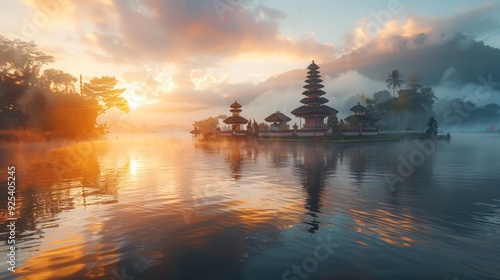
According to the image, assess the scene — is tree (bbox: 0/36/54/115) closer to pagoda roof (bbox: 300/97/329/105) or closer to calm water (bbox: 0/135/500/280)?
calm water (bbox: 0/135/500/280)

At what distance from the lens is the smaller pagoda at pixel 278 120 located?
6862 cm

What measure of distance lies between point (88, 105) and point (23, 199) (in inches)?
2659

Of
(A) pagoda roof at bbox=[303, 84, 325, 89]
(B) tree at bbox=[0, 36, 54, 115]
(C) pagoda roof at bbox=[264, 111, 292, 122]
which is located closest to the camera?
(B) tree at bbox=[0, 36, 54, 115]

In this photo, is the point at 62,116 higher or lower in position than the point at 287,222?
higher

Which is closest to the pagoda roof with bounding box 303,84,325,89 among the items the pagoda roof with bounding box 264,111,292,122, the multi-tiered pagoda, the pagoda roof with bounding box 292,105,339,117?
the multi-tiered pagoda

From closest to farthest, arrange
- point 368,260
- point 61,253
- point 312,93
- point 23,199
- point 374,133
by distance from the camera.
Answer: point 368,260 < point 61,253 < point 23,199 < point 374,133 < point 312,93

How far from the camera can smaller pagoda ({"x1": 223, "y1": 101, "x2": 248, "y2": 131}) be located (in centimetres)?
7199

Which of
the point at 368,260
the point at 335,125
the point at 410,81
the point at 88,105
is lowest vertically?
the point at 368,260

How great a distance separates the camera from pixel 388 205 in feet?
32.3

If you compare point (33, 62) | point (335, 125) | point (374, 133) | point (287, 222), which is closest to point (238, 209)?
point (287, 222)

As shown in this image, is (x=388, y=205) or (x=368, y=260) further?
(x=388, y=205)

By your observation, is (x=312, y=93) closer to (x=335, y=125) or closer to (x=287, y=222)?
(x=335, y=125)

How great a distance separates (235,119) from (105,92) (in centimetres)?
3770

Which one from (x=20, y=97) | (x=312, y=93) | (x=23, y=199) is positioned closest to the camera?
(x=23, y=199)
